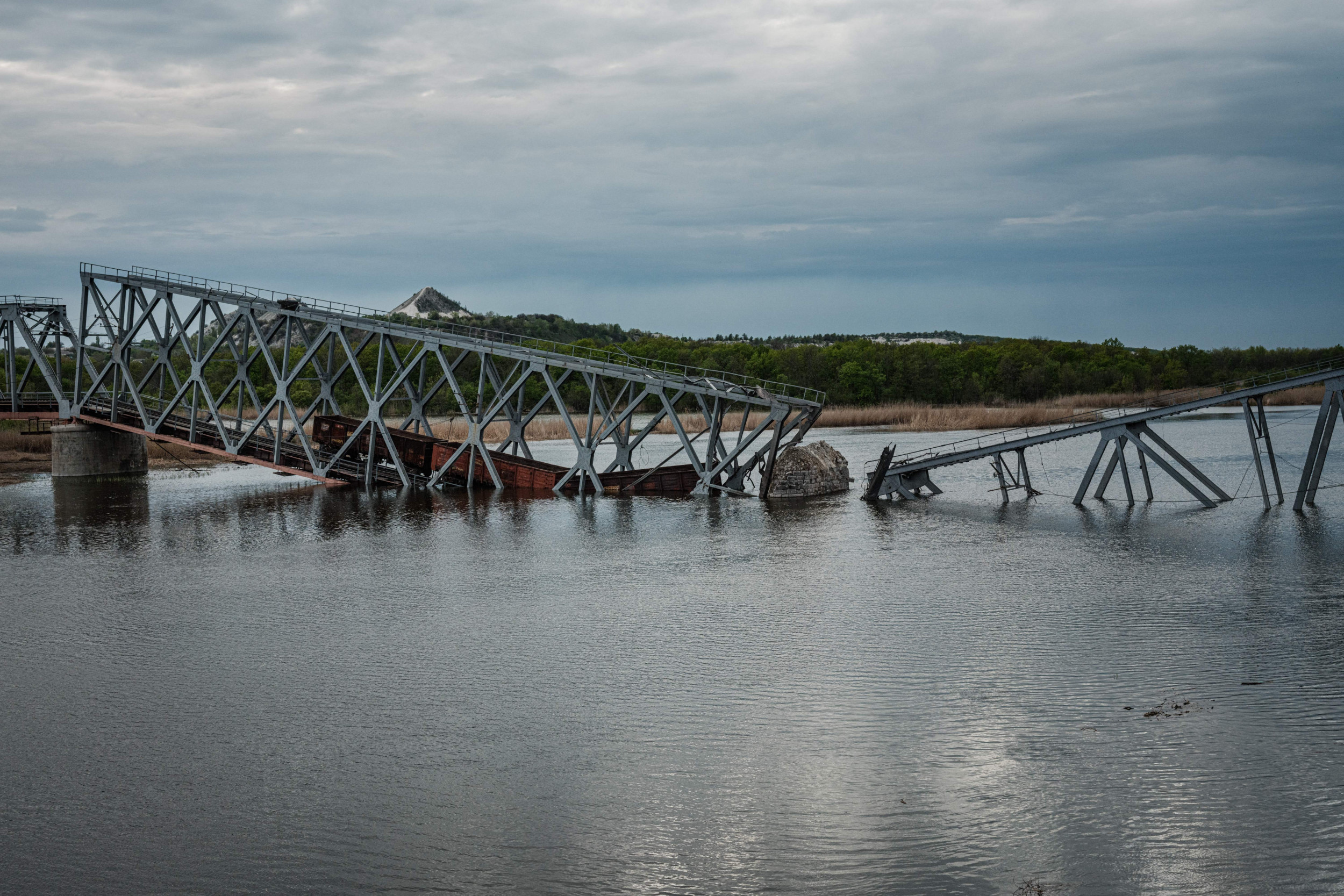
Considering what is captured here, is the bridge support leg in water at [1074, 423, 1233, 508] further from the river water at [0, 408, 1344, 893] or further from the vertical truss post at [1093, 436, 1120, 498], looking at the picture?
the river water at [0, 408, 1344, 893]

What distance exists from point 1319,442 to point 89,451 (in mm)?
54555

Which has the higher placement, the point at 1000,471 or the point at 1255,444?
the point at 1255,444

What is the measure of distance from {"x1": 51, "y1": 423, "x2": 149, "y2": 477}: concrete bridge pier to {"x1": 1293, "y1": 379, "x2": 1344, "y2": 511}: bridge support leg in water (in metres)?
50.3

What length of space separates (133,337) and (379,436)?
1454 cm

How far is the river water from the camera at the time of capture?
10367 mm

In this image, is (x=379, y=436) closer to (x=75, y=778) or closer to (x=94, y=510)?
(x=94, y=510)

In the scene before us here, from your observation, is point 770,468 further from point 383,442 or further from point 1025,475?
point 383,442

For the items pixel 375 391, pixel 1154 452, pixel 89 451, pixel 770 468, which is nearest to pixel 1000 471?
pixel 1154 452

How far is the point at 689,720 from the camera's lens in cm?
1448

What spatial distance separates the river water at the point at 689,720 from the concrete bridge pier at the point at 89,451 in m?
30.5

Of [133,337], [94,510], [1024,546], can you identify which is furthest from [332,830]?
[133,337]

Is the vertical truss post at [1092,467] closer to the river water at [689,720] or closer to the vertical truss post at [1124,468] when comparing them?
the vertical truss post at [1124,468]

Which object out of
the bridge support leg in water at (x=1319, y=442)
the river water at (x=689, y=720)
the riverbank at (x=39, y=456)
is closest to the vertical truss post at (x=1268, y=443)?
the bridge support leg in water at (x=1319, y=442)

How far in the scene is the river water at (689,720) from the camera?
408 inches
